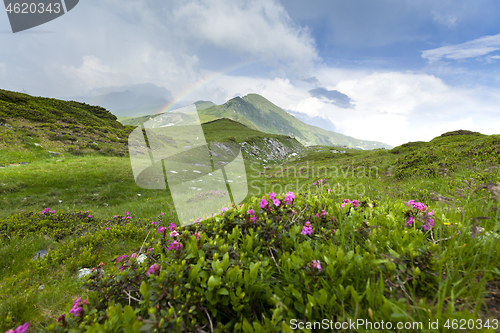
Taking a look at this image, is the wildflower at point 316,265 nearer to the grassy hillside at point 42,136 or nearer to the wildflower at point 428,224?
the wildflower at point 428,224

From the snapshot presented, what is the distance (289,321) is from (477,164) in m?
11.8

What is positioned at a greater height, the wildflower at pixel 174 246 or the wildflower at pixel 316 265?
the wildflower at pixel 174 246

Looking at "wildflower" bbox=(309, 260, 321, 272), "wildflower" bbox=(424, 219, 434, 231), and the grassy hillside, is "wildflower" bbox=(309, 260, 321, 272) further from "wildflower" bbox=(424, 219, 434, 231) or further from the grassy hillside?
the grassy hillside

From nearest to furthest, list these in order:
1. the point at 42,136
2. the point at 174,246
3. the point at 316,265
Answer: the point at 316,265, the point at 174,246, the point at 42,136

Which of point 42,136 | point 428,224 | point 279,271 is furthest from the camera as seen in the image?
point 42,136

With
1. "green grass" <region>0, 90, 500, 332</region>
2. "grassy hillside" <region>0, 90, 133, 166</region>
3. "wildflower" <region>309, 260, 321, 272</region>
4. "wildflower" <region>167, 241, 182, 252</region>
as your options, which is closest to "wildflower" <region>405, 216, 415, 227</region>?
"green grass" <region>0, 90, 500, 332</region>

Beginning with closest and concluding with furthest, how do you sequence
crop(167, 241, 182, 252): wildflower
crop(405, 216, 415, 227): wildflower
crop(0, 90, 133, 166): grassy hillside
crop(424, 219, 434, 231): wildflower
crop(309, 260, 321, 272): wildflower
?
crop(309, 260, 321, 272): wildflower, crop(167, 241, 182, 252): wildflower, crop(424, 219, 434, 231): wildflower, crop(405, 216, 415, 227): wildflower, crop(0, 90, 133, 166): grassy hillside

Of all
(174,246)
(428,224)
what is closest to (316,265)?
(174,246)

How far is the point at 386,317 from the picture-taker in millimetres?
1445

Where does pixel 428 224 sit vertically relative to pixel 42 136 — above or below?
below

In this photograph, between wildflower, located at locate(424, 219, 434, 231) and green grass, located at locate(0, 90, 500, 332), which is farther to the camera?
wildflower, located at locate(424, 219, 434, 231)

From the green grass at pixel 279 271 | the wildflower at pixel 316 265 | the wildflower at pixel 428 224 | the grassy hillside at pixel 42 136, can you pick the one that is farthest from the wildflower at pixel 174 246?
the grassy hillside at pixel 42 136

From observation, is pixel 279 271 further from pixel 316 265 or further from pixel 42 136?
pixel 42 136

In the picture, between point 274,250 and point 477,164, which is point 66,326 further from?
point 477,164
